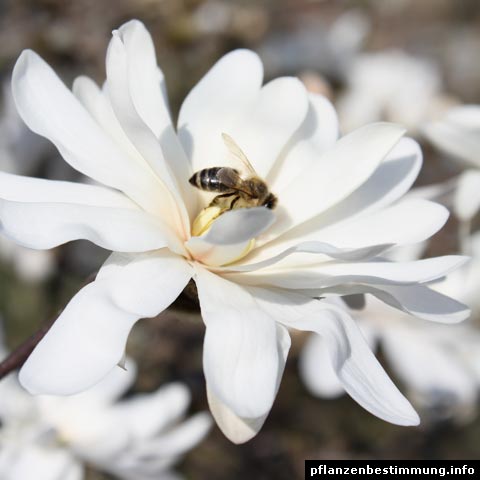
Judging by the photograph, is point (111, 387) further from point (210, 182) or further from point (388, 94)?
point (388, 94)

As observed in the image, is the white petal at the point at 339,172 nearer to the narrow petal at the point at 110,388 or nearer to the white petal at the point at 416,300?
the white petal at the point at 416,300

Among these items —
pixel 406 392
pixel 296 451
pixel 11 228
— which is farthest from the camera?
pixel 406 392

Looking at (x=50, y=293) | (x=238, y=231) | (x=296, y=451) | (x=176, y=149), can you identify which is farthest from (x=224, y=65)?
(x=50, y=293)

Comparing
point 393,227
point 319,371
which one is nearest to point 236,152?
point 393,227

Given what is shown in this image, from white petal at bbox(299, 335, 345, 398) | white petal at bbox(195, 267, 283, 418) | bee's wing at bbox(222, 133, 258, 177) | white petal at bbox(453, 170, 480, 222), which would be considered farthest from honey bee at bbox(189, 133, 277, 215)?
white petal at bbox(299, 335, 345, 398)

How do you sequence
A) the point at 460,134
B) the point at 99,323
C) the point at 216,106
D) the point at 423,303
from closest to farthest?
the point at 99,323, the point at 423,303, the point at 216,106, the point at 460,134

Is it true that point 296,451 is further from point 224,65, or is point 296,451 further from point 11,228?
point 11,228
